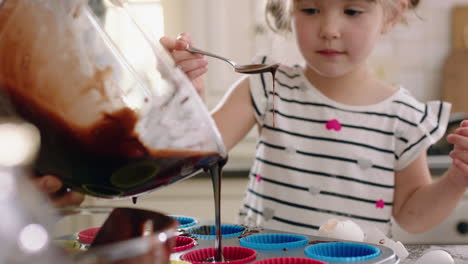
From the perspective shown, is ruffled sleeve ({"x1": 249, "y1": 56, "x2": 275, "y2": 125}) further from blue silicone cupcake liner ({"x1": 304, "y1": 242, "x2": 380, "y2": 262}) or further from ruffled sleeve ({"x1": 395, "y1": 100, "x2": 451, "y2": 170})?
blue silicone cupcake liner ({"x1": 304, "y1": 242, "x2": 380, "y2": 262})

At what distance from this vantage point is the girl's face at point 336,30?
1097 millimetres

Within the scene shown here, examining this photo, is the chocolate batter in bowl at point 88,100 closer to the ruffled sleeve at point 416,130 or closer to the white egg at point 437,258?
the white egg at point 437,258

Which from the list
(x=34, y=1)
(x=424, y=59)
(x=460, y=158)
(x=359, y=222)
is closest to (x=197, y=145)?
(x=34, y=1)

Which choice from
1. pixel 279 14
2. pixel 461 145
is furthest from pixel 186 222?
pixel 279 14

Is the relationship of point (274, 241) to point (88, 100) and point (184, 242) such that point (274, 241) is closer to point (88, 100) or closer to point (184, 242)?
point (184, 242)

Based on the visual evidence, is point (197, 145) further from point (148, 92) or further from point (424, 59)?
point (424, 59)

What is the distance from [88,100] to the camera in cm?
50

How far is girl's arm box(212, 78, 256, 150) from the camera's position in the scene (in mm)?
1306

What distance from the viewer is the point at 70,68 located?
0.50 meters

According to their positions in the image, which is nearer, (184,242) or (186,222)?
(184,242)

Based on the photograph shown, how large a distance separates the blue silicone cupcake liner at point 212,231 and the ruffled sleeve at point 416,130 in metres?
0.58

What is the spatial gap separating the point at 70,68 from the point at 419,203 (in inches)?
36.4

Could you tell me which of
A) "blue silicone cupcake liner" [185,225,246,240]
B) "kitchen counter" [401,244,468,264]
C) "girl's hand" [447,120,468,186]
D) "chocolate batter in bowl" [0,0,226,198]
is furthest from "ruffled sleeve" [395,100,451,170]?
"chocolate batter in bowl" [0,0,226,198]

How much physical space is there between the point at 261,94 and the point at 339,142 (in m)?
0.20
